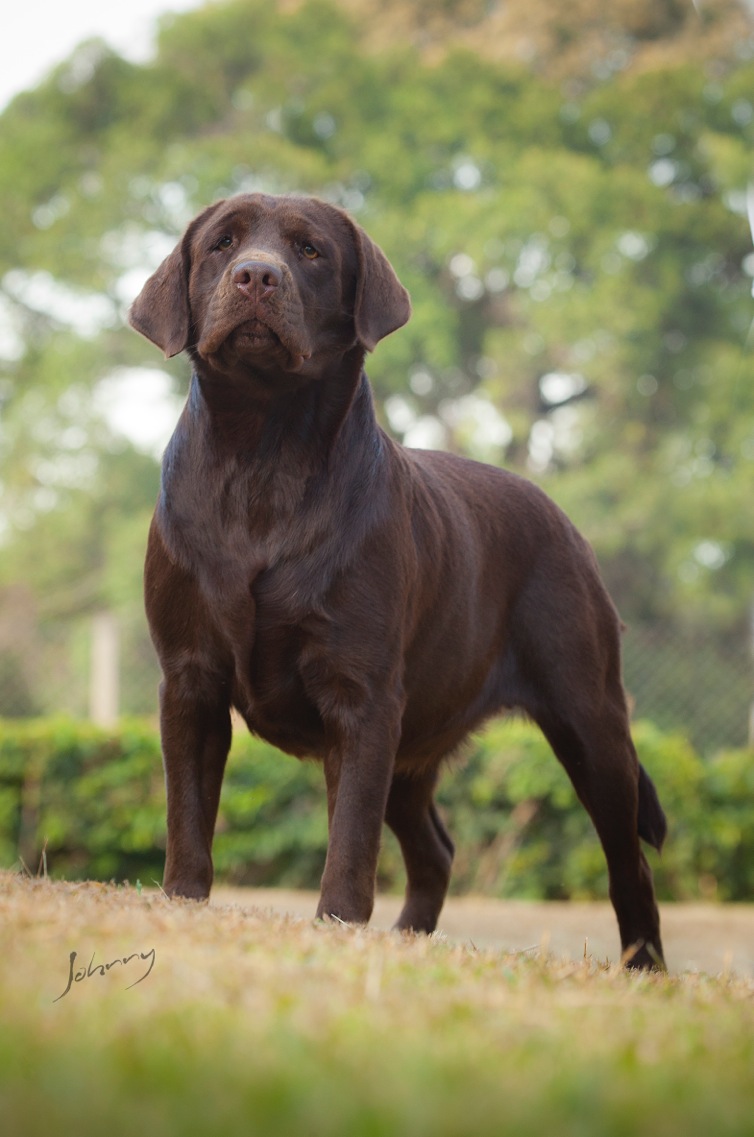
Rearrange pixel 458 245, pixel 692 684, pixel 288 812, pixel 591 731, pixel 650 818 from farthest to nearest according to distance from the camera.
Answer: pixel 458 245 → pixel 692 684 → pixel 288 812 → pixel 650 818 → pixel 591 731

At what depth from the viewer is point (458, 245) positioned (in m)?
19.5

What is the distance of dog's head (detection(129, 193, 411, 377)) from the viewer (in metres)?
3.62

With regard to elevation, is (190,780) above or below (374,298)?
below

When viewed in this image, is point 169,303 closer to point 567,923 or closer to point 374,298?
point 374,298

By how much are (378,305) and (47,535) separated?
725 inches

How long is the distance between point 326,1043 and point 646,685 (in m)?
12.2

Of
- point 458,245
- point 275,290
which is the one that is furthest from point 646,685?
point 275,290

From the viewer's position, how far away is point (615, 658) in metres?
4.89

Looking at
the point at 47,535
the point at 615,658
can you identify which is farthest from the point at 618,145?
the point at 615,658

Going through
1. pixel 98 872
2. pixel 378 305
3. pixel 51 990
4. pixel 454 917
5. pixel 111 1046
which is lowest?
pixel 98 872

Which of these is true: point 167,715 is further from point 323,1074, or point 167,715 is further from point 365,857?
point 323,1074

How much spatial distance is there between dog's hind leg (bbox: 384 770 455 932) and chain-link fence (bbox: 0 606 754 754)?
Answer: 7.44 meters
